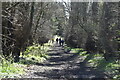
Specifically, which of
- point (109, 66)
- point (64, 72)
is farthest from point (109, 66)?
point (64, 72)

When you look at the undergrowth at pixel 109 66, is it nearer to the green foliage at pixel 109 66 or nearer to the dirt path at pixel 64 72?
the green foliage at pixel 109 66

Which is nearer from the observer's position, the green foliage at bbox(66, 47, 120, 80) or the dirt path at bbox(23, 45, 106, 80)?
the dirt path at bbox(23, 45, 106, 80)

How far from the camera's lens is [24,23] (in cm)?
2370

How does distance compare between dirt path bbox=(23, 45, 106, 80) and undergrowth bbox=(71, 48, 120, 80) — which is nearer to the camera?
dirt path bbox=(23, 45, 106, 80)

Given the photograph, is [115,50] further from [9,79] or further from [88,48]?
[9,79]

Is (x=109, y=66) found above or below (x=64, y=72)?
below

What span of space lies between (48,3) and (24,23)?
1098 cm

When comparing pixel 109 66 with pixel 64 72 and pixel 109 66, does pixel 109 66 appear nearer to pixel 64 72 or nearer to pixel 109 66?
pixel 109 66

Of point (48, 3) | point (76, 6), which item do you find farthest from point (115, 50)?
point (76, 6)

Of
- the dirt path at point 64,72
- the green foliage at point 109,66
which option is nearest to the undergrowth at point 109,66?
the green foliage at point 109,66

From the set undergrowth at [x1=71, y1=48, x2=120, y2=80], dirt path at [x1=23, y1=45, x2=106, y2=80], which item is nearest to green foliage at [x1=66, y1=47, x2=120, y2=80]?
undergrowth at [x1=71, y1=48, x2=120, y2=80]

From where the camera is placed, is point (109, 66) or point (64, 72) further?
point (109, 66)

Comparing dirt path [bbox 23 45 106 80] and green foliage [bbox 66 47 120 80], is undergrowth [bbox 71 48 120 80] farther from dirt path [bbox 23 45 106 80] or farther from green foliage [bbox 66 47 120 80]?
dirt path [bbox 23 45 106 80]

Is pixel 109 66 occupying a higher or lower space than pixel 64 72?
lower
